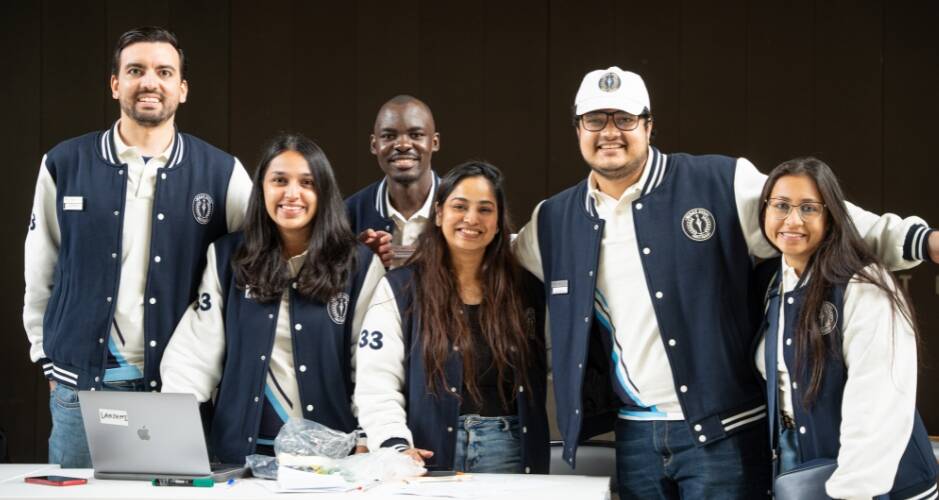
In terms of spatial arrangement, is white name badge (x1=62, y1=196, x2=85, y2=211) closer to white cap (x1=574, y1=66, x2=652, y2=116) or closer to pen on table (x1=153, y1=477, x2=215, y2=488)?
pen on table (x1=153, y1=477, x2=215, y2=488)

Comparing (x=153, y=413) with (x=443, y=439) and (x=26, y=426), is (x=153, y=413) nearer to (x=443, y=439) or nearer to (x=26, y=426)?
(x=443, y=439)

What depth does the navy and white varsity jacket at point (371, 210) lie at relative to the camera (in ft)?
12.4

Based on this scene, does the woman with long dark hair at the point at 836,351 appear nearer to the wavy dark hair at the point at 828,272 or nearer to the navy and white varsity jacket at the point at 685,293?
the wavy dark hair at the point at 828,272


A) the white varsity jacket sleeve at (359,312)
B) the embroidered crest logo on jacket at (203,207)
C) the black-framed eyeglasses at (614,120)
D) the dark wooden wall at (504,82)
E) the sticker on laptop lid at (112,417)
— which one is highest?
the dark wooden wall at (504,82)

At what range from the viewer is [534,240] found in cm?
327

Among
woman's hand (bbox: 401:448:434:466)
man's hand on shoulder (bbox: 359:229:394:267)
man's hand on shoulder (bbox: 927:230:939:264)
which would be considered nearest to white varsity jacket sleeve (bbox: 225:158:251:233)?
man's hand on shoulder (bbox: 359:229:394:267)

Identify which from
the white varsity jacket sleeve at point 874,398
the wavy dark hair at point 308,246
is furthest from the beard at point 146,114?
the white varsity jacket sleeve at point 874,398

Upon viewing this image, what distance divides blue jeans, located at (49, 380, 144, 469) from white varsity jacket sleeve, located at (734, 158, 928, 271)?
1.90 metres

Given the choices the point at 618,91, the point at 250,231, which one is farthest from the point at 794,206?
the point at 250,231

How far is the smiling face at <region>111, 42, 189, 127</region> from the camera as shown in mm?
3293

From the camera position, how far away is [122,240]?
127 inches

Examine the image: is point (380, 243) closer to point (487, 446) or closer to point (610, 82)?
point (487, 446)

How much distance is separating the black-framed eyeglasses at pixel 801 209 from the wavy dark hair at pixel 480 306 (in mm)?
787

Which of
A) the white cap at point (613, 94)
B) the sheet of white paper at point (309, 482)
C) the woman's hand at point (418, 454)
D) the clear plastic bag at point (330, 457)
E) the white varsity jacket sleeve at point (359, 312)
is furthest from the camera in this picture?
the white varsity jacket sleeve at point (359, 312)
